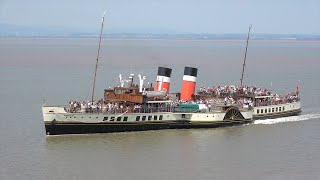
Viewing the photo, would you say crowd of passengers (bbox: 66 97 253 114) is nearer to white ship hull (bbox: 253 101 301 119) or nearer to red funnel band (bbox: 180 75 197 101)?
white ship hull (bbox: 253 101 301 119)

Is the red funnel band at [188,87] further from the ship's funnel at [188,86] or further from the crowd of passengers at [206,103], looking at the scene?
the crowd of passengers at [206,103]

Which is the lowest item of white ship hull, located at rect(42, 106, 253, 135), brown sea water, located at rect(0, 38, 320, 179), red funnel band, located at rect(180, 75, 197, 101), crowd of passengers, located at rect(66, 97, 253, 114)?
brown sea water, located at rect(0, 38, 320, 179)

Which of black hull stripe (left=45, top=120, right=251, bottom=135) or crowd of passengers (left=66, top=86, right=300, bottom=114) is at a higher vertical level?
crowd of passengers (left=66, top=86, right=300, bottom=114)

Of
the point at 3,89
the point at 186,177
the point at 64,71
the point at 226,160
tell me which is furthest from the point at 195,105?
the point at 64,71

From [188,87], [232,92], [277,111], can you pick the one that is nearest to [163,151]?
[188,87]

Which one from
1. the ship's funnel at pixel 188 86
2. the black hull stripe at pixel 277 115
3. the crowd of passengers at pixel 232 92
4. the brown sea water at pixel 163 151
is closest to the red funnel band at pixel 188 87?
the ship's funnel at pixel 188 86

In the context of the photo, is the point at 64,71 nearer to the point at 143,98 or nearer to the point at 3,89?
the point at 3,89

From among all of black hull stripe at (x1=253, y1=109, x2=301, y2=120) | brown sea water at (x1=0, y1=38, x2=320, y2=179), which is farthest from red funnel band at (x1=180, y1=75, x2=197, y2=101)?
brown sea water at (x1=0, y1=38, x2=320, y2=179)

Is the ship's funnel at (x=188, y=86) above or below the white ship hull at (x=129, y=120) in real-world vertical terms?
above

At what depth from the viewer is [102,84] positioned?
7519 cm

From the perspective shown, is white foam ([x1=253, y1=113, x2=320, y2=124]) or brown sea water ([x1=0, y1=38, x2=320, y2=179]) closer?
brown sea water ([x1=0, y1=38, x2=320, y2=179])

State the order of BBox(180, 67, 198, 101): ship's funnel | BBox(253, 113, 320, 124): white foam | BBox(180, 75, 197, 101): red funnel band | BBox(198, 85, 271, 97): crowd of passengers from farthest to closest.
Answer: BBox(198, 85, 271, 97): crowd of passengers → BBox(180, 75, 197, 101): red funnel band → BBox(180, 67, 198, 101): ship's funnel → BBox(253, 113, 320, 124): white foam

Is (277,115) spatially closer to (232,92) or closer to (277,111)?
(277,111)

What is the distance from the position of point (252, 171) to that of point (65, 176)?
9183 mm
